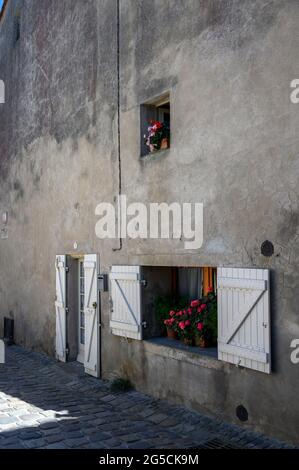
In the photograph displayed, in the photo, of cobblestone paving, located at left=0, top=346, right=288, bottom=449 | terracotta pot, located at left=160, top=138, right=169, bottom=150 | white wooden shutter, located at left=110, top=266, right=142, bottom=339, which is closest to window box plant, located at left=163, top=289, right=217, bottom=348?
white wooden shutter, located at left=110, top=266, right=142, bottom=339

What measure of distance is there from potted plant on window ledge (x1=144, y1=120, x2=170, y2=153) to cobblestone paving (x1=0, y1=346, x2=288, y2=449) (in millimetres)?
3398

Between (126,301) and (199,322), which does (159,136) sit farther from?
(199,322)

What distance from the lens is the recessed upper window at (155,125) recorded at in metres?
6.68

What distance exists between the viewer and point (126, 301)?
722cm

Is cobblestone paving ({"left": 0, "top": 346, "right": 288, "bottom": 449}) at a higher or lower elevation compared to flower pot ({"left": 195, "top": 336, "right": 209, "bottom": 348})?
lower

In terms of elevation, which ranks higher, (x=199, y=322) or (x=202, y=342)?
(x=199, y=322)

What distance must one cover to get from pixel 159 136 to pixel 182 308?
2.35 m

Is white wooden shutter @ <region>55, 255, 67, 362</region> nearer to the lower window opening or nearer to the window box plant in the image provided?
the lower window opening

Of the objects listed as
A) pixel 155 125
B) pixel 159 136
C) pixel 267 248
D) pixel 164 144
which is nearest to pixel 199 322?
pixel 267 248

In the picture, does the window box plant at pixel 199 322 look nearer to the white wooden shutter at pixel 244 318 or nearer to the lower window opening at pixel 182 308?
the lower window opening at pixel 182 308

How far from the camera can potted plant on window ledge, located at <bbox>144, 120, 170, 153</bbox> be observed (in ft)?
21.8

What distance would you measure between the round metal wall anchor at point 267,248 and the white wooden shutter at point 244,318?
0.18 metres

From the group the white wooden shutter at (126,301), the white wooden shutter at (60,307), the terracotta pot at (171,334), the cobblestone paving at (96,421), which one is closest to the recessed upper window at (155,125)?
the white wooden shutter at (126,301)

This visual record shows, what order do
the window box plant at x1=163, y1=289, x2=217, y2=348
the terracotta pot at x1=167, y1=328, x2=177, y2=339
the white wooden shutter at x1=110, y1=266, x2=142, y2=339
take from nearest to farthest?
the window box plant at x1=163, y1=289, x2=217, y2=348 < the terracotta pot at x1=167, y1=328, x2=177, y2=339 < the white wooden shutter at x1=110, y1=266, x2=142, y2=339
